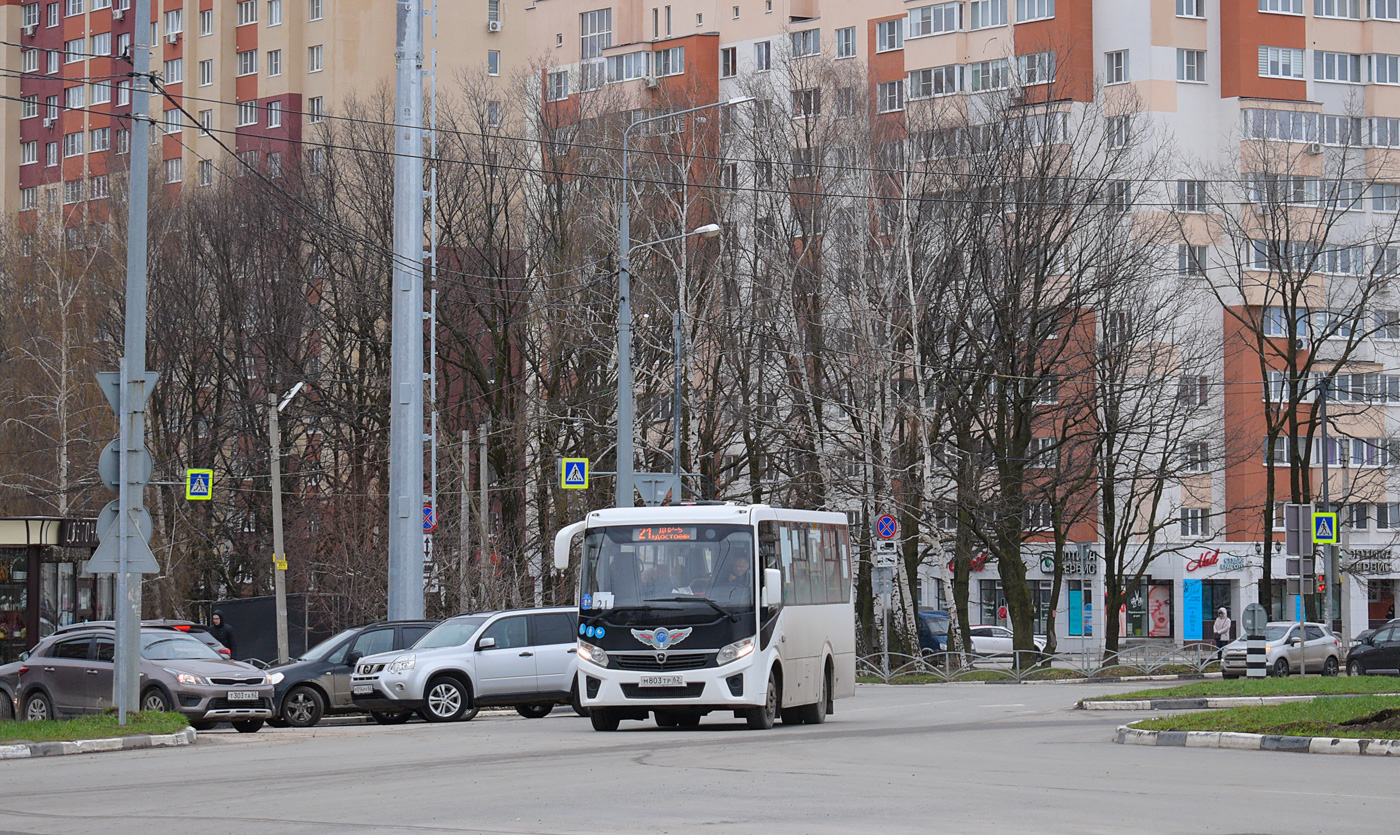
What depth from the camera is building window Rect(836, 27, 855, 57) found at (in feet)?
258

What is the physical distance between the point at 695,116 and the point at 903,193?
9309 millimetres

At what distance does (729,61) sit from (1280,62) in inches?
1001

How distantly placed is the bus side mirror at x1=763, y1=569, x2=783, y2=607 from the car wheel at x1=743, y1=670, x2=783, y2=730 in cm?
93

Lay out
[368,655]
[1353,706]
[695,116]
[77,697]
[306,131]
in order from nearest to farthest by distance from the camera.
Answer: [1353,706], [77,697], [368,655], [695,116], [306,131]

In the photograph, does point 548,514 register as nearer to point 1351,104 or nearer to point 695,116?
point 695,116

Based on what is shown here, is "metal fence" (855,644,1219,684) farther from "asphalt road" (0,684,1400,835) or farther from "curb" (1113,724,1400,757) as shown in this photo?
"curb" (1113,724,1400,757)

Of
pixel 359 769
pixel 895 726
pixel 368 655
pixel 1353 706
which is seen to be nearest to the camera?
pixel 359 769

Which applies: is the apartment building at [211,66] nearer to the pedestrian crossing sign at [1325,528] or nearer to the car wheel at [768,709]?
the pedestrian crossing sign at [1325,528]

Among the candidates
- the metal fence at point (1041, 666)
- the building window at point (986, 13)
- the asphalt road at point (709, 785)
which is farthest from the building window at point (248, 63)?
the asphalt road at point (709, 785)

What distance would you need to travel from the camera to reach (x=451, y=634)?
2658 cm

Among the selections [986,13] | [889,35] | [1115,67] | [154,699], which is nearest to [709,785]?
[154,699]

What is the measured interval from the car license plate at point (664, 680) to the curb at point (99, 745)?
548 cm

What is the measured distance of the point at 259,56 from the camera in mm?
83875

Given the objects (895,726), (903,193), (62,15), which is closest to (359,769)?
(895,726)
